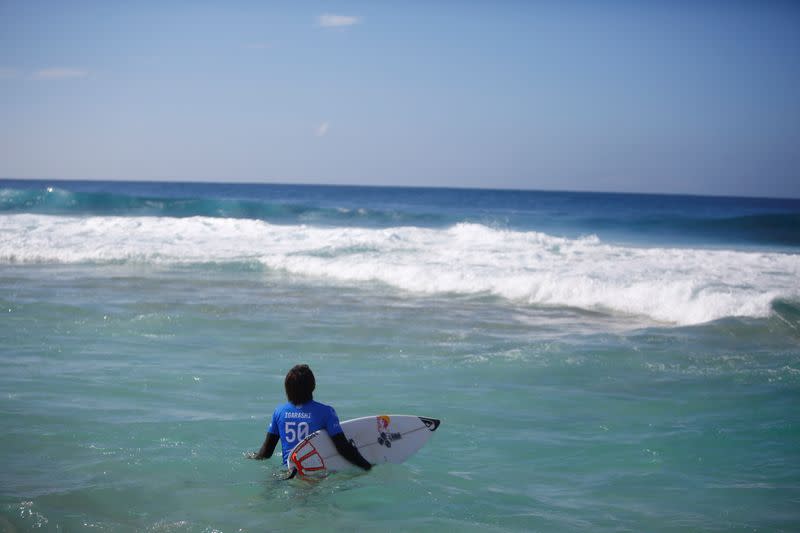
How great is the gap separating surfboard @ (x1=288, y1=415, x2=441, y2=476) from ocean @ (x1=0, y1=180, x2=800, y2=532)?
0.62 ft

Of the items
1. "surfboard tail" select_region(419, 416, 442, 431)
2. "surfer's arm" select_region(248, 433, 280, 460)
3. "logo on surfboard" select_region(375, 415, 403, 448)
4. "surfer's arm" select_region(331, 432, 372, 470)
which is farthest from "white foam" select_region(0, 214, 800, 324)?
"surfer's arm" select_region(248, 433, 280, 460)

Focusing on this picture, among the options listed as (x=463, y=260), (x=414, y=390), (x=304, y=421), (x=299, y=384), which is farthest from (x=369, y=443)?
(x=463, y=260)

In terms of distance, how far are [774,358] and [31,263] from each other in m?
17.2

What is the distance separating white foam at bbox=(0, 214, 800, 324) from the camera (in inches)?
559

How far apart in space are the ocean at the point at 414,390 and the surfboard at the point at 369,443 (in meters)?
0.19

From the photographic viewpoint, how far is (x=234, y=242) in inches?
947

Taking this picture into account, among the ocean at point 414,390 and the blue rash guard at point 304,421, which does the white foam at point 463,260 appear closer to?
the ocean at point 414,390

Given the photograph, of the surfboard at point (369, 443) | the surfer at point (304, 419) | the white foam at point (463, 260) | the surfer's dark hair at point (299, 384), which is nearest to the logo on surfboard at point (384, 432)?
the surfboard at point (369, 443)

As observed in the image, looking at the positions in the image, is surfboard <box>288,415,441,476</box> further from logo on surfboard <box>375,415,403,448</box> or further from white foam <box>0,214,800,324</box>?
white foam <box>0,214,800,324</box>

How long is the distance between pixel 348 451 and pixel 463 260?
571 inches

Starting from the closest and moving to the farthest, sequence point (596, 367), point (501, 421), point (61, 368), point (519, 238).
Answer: point (501, 421) → point (61, 368) → point (596, 367) → point (519, 238)

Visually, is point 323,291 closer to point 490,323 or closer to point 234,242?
point 490,323

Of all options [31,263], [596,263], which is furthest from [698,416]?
[31,263]

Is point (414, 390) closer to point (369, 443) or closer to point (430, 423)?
point (430, 423)
